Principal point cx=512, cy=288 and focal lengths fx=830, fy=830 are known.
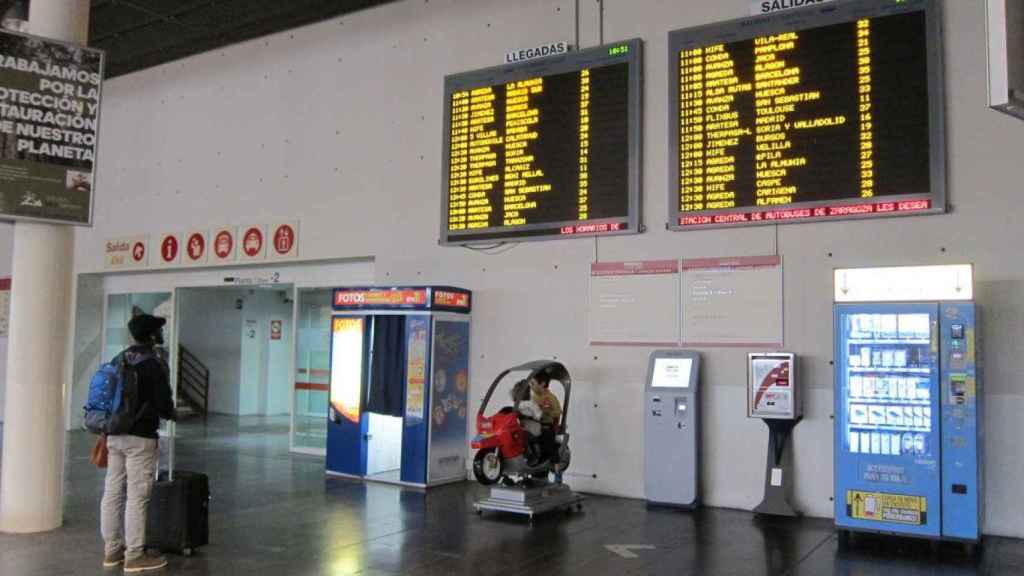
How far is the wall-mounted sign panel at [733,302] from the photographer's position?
24.6ft

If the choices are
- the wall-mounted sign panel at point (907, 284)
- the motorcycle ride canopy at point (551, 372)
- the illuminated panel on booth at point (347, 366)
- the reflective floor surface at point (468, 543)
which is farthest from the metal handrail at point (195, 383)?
the wall-mounted sign panel at point (907, 284)

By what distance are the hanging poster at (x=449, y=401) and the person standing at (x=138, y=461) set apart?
11.6 ft

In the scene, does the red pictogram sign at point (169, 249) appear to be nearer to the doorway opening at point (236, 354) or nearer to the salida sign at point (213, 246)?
the salida sign at point (213, 246)

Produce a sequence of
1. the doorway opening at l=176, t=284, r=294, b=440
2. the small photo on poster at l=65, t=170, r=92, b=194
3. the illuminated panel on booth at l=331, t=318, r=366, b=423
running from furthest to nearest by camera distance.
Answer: the doorway opening at l=176, t=284, r=294, b=440, the illuminated panel on booth at l=331, t=318, r=366, b=423, the small photo on poster at l=65, t=170, r=92, b=194

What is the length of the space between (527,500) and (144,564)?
2991 mm

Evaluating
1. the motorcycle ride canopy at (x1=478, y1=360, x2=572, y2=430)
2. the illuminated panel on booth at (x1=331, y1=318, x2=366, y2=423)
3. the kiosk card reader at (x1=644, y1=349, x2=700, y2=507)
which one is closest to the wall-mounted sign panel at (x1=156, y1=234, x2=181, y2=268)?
the illuminated panel on booth at (x1=331, y1=318, x2=366, y2=423)

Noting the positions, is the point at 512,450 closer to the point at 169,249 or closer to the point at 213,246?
the point at 213,246

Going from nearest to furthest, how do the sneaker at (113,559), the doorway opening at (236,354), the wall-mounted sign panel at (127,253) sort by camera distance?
the sneaker at (113,559)
the wall-mounted sign panel at (127,253)
the doorway opening at (236,354)

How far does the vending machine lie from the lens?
19.7 feet

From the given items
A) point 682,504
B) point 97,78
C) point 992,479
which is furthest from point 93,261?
point 992,479

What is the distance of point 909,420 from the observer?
20.4 feet

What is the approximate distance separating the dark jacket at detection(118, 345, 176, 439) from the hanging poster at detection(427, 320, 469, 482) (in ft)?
11.6

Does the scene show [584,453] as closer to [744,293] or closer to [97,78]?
[744,293]

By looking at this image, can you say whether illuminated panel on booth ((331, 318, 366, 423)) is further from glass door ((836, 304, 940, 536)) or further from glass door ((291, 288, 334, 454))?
glass door ((836, 304, 940, 536))
